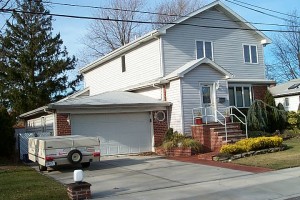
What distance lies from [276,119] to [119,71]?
10638mm

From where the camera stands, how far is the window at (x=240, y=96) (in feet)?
76.8

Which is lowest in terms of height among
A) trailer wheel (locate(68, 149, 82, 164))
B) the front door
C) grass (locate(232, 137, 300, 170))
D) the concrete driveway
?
the concrete driveway

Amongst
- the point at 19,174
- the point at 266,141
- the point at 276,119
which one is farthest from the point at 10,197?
the point at 276,119

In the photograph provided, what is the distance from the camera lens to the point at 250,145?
16.2 m

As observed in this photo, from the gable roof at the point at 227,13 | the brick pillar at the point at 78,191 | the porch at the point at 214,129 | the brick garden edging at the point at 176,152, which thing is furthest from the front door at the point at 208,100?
the brick pillar at the point at 78,191

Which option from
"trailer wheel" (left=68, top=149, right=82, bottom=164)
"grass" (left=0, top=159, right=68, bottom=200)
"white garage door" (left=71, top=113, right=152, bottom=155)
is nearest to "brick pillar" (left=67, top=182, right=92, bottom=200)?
"grass" (left=0, top=159, right=68, bottom=200)

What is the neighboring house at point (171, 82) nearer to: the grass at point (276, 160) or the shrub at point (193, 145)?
the shrub at point (193, 145)

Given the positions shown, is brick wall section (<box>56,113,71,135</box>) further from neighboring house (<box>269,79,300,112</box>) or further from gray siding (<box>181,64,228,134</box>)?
neighboring house (<box>269,79,300,112</box>)

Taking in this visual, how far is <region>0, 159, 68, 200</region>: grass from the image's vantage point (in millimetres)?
9859

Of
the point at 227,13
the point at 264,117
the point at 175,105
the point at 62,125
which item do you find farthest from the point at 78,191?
the point at 227,13

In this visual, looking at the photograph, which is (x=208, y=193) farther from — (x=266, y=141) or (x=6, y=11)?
(x=6, y=11)

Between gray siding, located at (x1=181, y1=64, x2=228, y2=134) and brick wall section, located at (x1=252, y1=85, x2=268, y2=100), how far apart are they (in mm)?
4605

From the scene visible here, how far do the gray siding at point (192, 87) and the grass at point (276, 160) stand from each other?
16.4ft

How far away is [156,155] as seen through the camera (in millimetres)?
19562
